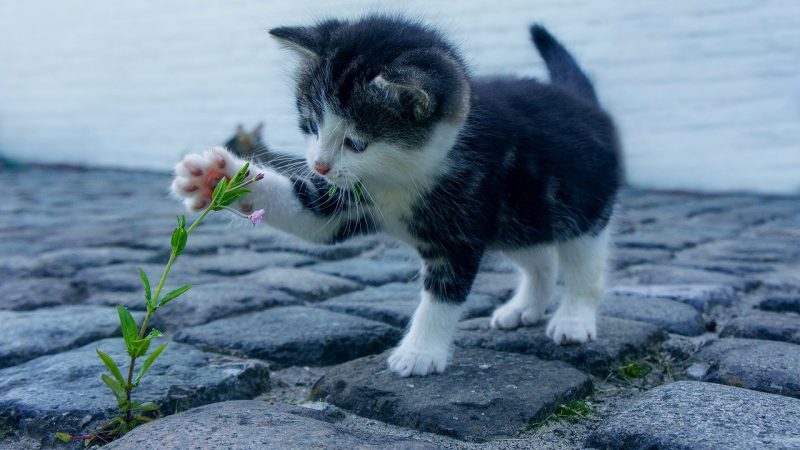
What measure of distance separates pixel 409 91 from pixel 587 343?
892 mm

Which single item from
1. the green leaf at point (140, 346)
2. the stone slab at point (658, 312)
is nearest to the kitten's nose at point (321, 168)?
the green leaf at point (140, 346)

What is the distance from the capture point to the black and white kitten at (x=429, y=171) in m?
2.01

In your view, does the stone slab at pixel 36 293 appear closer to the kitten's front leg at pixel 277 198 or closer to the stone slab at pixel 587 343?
the kitten's front leg at pixel 277 198

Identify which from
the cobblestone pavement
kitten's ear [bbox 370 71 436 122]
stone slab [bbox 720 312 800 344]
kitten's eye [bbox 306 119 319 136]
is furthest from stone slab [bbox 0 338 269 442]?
stone slab [bbox 720 312 800 344]

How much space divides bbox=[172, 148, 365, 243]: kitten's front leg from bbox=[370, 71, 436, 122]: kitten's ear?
38 centimetres

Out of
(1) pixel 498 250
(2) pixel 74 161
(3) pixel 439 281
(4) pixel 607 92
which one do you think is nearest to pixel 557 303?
(1) pixel 498 250

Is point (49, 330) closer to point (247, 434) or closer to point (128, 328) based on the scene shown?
point (128, 328)

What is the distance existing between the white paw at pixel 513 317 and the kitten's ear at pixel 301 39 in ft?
3.32

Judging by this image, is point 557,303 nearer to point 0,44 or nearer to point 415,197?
point 415,197

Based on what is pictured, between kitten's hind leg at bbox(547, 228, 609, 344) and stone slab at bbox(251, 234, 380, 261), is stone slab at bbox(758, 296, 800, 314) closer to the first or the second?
kitten's hind leg at bbox(547, 228, 609, 344)

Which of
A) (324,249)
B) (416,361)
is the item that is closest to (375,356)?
(416,361)

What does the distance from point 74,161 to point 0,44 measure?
83.3 inches

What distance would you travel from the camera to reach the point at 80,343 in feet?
7.51

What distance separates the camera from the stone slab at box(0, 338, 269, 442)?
5.63 feet
